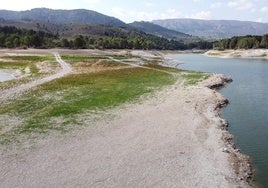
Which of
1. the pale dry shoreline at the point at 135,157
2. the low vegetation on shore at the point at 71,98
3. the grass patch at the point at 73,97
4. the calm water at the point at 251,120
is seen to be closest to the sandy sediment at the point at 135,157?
the pale dry shoreline at the point at 135,157

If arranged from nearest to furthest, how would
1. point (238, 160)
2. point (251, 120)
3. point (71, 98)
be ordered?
1. point (238, 160)
2. point (251, 120)
3. point (71, 98)

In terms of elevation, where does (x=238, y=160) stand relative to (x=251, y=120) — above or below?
above

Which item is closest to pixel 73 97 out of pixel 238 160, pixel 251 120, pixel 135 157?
A: pixel 251 120

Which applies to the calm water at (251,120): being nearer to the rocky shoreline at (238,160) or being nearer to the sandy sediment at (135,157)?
the rocky shoreline at (238,160)

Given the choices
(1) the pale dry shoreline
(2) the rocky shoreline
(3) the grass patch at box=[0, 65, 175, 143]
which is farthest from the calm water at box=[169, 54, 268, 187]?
(3) the grass patch at box=[0, 65, 175, 143]

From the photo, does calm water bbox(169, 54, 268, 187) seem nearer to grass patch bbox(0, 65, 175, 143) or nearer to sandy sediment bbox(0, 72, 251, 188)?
sandy sediment bbox(0, 72, 251, 188)

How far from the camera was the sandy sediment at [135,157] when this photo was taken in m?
22.9

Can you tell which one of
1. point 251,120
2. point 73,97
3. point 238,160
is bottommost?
point 73,97

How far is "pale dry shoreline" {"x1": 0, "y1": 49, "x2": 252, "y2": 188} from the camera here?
22922 mm

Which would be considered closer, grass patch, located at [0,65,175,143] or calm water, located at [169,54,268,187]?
calm water, located at [169,54,268,187]

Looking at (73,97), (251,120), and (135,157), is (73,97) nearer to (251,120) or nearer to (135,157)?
(251,120)

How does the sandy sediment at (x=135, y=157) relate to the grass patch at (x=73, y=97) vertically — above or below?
above

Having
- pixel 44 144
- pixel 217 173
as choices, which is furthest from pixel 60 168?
pixel 217 173

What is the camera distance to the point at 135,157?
26.7m
